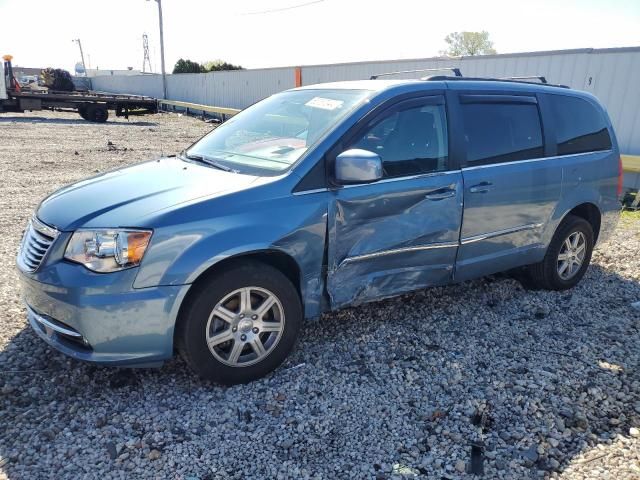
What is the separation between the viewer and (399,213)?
11.6 ft

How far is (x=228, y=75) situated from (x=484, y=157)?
24738 millimetres

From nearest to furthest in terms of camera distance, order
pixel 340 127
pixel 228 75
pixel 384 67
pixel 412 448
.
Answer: pixel 412 448 < pixel 340 127 < pixel 384 67 < pixel 228 75

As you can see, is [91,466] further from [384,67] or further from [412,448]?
[384,67]

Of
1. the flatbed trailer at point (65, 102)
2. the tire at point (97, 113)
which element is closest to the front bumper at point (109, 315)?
the flatbed trailer at point (65, 102)

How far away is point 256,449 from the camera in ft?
8.76

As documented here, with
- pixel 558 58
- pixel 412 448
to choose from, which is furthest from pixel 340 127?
pixel 558 58

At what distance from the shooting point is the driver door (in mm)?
3361

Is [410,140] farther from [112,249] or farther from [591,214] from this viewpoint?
[591,214]

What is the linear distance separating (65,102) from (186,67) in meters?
21.5

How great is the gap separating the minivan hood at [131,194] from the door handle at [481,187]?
1.69 meters

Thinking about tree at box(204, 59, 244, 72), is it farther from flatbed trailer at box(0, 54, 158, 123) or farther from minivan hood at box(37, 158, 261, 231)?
minivan hood at box(37, 158, 261, 231)

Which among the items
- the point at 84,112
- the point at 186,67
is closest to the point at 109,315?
the point at 84,112

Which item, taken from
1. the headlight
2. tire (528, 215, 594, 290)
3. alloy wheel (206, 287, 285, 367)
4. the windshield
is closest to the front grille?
the headlight

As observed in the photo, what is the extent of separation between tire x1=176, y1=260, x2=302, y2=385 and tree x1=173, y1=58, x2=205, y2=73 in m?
43.1
